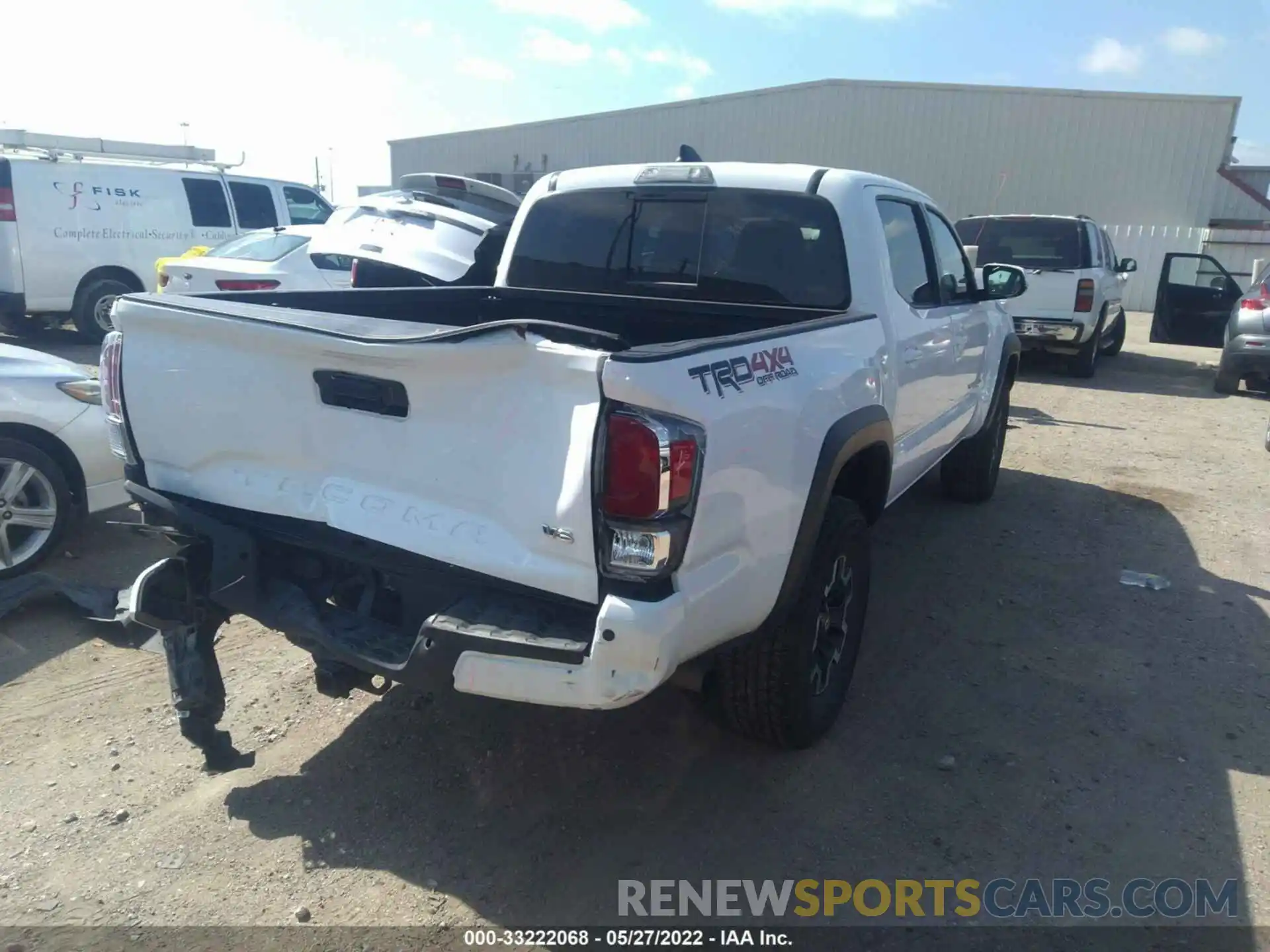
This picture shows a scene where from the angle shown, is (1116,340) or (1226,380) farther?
(1116,340)

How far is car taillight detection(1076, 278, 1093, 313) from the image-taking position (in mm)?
11438

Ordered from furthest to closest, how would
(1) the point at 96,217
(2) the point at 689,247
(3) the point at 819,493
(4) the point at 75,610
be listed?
1. (1) the point at 96,217
2. (4) the point at 75,610
3. (2) the point at 689,247
4. (3) the point at 819,493

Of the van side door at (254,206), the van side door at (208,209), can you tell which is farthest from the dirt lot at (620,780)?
the van side door at (254,206)

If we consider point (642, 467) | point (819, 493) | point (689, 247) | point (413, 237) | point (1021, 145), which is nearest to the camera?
point (642, 467)

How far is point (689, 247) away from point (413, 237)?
11.2 feet

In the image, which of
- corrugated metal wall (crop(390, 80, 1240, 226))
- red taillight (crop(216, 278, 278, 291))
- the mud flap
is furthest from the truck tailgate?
corrugated metal wall (crop(390, 80, 1240, 226))

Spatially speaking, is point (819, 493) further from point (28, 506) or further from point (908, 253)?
point (28, 506)

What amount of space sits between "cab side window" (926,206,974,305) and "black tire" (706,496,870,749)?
1.84 meters

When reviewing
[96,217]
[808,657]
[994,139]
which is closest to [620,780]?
[808,657]

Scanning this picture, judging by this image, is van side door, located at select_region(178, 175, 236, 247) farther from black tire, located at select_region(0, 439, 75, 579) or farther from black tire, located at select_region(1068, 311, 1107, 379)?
black tire, located at select_region(1068, 311, 1107, 379)

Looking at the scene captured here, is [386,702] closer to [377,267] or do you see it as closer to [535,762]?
[535,762]

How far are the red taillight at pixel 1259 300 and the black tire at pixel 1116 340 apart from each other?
3.95 metres

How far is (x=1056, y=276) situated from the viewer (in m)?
11.6

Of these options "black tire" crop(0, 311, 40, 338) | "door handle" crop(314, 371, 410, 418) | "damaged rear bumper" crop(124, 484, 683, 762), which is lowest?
"black tire" crop(0, 311, 40, 338)
